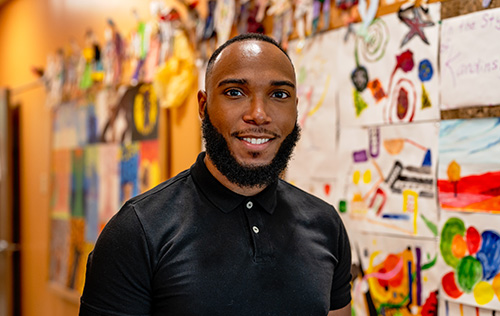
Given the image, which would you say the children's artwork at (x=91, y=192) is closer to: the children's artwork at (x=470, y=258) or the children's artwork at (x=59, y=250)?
the children's artwork at (x=59, y=250)

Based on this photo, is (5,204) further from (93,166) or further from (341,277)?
(341,277)

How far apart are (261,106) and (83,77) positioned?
2408 mm

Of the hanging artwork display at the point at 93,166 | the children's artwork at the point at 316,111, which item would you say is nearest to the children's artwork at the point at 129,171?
the hanging artwork display at the point at 93,166

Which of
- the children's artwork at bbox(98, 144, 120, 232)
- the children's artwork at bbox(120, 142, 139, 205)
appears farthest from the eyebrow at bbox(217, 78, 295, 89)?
the children's artwork at bbox(98, 144, 120, 232)

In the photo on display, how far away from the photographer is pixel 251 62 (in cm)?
104

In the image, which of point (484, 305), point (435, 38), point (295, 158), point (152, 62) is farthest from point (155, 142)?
point (484, 305)

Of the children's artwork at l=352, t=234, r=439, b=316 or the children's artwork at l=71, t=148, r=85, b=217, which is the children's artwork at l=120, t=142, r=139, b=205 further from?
the children's artwork at l=352, t=234, r=439, b=316

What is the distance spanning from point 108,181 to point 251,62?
2.05m

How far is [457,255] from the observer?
53.5 inches

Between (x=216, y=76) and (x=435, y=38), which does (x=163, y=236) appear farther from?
(x=435, y=38)

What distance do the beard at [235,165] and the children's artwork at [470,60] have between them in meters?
0.52

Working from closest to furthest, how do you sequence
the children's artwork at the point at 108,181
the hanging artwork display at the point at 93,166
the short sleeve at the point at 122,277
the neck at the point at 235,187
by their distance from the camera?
the short sleeve at the point at 122,277, the neck at the point at 235,187, the hanging artwork display at the point at 93,166, the children's artwork at the point at 108,181

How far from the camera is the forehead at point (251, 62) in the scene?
1035 millimetres

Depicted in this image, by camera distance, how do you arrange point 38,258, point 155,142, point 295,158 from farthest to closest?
point 38,258 → point 155,142 → point 295,158
